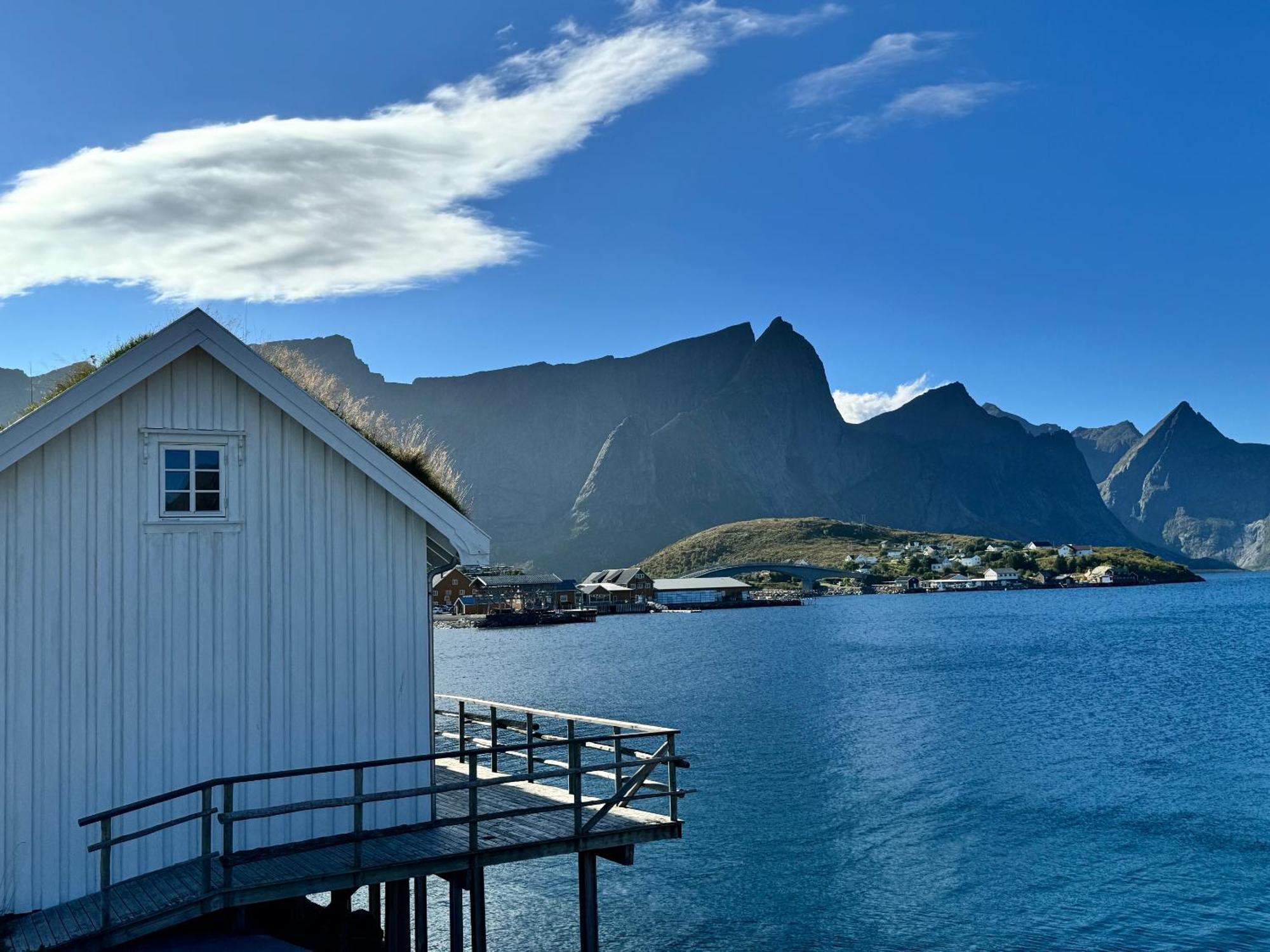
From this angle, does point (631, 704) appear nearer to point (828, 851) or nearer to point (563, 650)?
point (828, 851)

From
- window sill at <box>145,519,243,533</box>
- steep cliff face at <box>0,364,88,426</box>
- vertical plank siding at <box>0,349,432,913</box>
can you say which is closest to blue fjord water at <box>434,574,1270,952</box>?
vertical plank siding at <box>0,349,432,913</box>

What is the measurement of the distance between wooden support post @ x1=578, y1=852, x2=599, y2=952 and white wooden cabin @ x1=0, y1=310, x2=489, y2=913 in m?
2.74

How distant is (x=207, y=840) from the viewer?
1324cm

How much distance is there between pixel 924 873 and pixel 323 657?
1955cm

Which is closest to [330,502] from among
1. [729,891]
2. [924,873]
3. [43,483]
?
[43,483]

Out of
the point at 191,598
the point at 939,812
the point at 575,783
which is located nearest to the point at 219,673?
the point at 191,598

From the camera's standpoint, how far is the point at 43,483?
14445mm

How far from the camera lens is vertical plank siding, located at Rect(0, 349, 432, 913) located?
46.2 feet

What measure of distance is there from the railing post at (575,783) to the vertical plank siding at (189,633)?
2307 mm

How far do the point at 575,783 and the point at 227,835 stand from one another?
5171mm

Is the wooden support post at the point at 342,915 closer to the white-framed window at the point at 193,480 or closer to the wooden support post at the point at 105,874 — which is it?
the wooden support post at the point at 105,874

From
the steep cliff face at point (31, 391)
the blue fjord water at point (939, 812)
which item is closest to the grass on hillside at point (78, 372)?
the steep cliff face at point (31, 391)

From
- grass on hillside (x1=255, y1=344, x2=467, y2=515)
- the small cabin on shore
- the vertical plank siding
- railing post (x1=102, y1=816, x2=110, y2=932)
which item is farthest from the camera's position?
grass on hillside (x1=255, y1=344, x2=467, y2=515)

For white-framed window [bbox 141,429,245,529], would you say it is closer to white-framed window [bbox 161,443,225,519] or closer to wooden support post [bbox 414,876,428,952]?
white-framed window [bbox 161,443,225,519]
